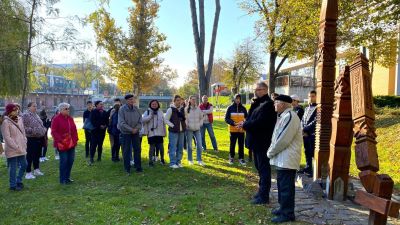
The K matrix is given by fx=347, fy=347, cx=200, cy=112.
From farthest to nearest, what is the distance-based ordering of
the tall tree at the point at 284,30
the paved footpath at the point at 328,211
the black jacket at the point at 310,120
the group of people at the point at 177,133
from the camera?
the tall tree at the point at 284,30 → the black jacket at the point at 310,120 → the paved footpath at the point at 328,211 → the group of people at the point at 177,133

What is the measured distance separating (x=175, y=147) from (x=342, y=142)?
14.5 feet

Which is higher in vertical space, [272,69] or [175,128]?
[272,69]

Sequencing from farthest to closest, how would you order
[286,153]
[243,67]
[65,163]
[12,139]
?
[243,67] → [65,163] → [12,139] → [286,153]

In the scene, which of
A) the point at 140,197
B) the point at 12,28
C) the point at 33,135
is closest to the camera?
the point at 140,197

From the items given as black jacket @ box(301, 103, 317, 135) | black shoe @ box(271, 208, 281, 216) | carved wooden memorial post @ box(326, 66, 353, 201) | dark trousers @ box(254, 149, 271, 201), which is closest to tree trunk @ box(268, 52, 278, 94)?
black jacket @ box(301, 103, 317, 135)

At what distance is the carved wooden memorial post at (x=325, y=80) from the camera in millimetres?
6312

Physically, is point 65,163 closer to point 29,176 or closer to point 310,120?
point 29,176

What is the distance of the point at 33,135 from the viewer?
8.34m

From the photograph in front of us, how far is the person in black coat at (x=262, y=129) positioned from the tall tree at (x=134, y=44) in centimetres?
2225

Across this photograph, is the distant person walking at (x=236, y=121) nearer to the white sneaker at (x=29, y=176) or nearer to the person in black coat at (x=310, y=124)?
the person in black coat at (x=310, y=124)

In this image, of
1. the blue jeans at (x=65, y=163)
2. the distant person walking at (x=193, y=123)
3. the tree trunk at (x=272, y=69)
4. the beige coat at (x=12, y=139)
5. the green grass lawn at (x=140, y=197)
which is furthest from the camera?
the tree trunk at (x=272, y=69)

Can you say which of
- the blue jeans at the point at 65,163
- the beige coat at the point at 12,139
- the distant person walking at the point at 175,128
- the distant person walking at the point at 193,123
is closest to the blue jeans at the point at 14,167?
the beige coat at the point at 12,139

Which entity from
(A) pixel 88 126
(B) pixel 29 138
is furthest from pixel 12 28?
(B) pixel 29 138

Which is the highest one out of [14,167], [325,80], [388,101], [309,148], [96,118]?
[325,80]
